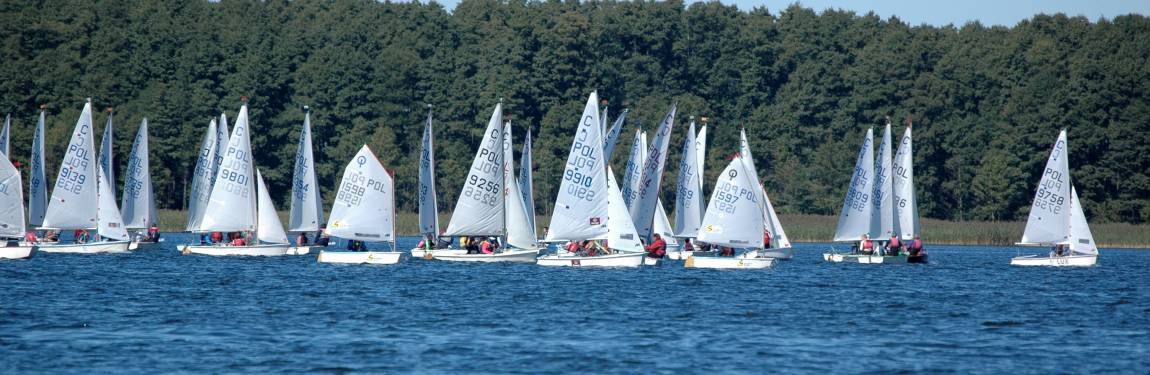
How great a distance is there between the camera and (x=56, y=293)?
146ft

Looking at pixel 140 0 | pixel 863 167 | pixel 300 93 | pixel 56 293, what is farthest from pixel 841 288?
pixel 140 0

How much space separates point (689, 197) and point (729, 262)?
955 centimetres

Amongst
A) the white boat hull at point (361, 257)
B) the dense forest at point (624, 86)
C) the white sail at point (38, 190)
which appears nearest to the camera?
the white boat hull at point (361, 257)

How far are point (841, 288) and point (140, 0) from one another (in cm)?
A: 11159

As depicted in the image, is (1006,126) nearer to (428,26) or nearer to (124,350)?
(428,26)

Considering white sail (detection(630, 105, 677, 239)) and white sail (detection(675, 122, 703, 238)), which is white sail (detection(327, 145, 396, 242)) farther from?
white sail (detection(675, 122, 703, 238))

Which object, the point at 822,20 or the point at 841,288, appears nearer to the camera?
the point at 841,288

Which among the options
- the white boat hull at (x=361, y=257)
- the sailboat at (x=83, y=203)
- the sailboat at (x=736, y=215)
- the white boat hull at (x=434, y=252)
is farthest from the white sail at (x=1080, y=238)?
the sailboat at (x=83, y=203)

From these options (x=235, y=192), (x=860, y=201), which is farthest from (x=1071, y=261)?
(x=235, y=192)

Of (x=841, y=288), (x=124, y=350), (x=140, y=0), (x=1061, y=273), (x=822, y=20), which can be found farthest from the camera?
(x=140, y=0)

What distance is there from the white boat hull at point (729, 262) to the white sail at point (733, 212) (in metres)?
0.60

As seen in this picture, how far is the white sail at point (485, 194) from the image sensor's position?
2314 inches

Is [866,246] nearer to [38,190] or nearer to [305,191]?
[305,191]

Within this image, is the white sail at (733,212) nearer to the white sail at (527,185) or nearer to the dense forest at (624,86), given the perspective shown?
the white sail at (527,185)
